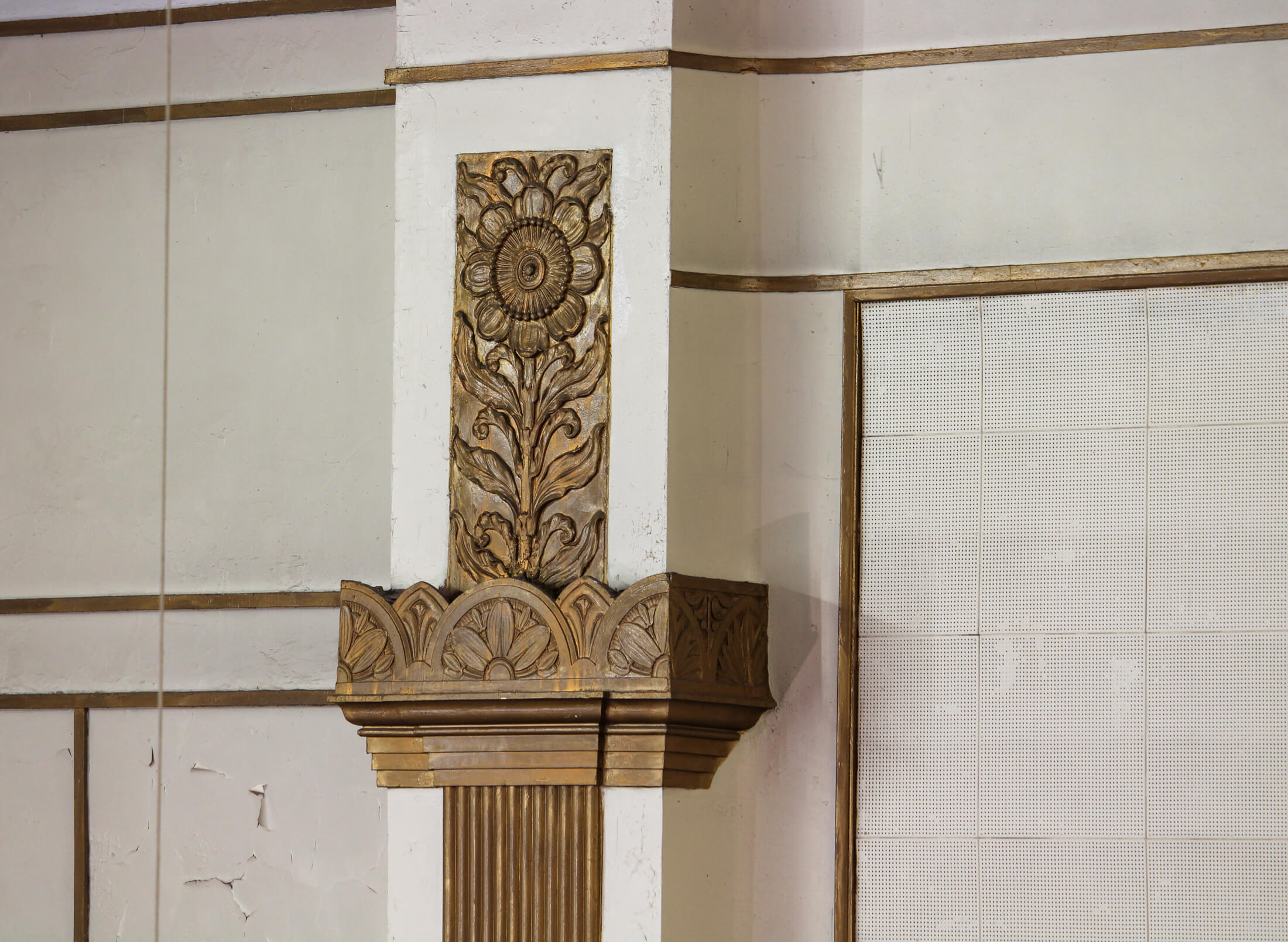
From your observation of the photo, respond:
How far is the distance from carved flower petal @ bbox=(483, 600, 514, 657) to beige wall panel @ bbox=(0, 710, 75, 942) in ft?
4.45

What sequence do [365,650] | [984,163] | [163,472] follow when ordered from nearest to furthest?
[365,650] → [984,163] → [163,472]

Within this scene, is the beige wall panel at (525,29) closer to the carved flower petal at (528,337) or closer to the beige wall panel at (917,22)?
the beige wall panel at (917,22)

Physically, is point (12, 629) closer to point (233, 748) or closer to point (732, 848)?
point (233, 748)

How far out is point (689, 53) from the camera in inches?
124

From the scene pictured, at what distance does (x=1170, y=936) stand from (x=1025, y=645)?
1.89 ft

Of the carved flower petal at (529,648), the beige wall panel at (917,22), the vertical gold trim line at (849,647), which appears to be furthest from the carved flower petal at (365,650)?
the beige wall panel at (917,22)

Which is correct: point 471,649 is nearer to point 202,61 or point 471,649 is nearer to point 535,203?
point 535,203

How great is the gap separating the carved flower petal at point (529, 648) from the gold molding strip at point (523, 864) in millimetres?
226

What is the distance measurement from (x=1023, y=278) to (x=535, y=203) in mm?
955

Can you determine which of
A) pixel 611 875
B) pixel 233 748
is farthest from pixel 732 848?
pixel 233 748

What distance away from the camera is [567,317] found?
3066mm

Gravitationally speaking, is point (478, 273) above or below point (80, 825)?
above

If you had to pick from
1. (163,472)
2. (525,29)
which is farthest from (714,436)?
(163,472)

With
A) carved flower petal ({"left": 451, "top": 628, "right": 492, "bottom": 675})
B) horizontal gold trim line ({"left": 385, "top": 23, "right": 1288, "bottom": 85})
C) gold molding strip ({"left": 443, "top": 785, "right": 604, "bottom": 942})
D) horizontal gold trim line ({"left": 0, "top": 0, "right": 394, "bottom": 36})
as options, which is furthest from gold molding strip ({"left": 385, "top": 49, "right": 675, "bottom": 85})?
gold molding strip ({"left": 443, "top": 785, "right": 604, "bottom": 942})
